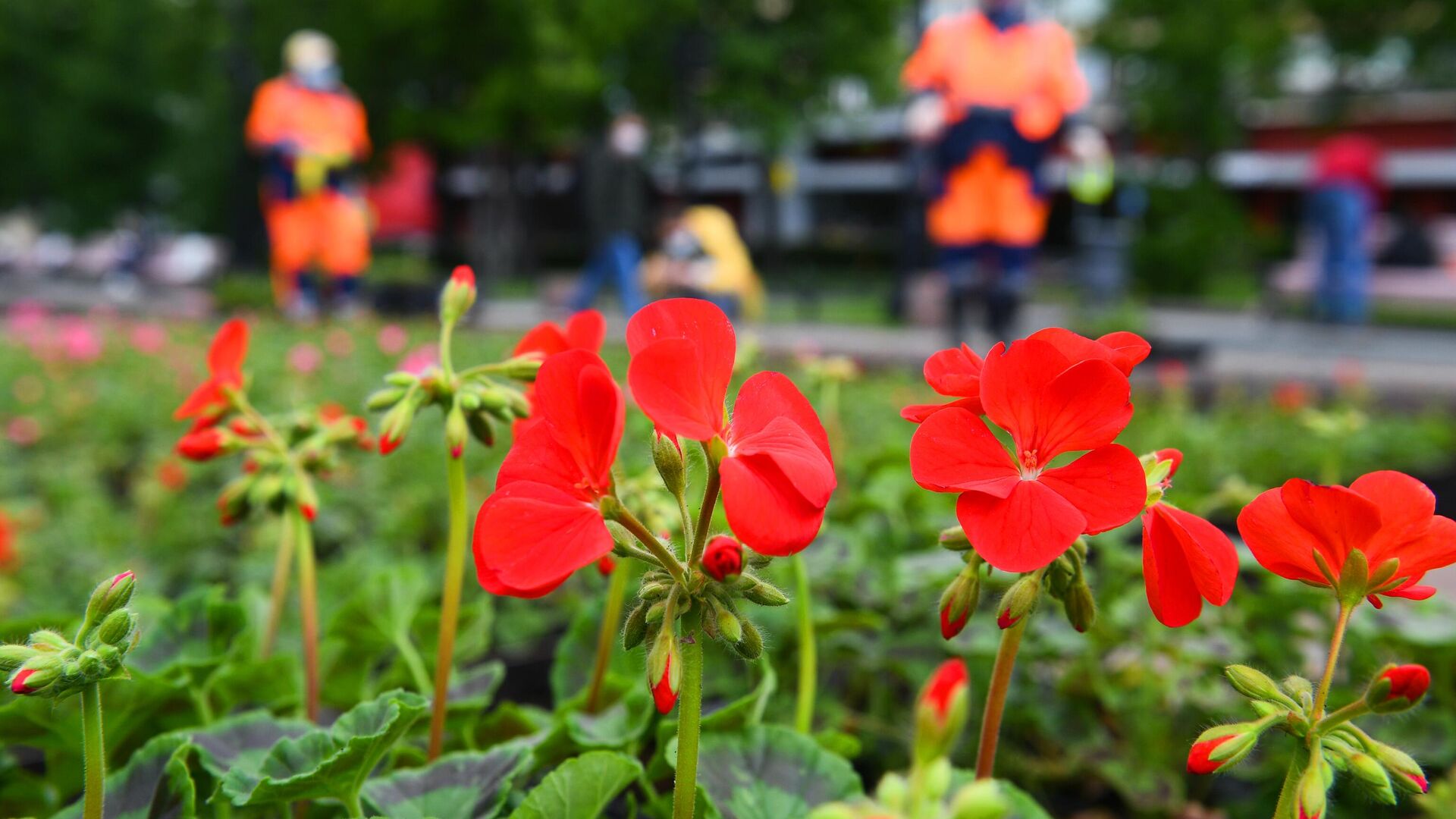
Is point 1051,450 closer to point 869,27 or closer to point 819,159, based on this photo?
point 869,27

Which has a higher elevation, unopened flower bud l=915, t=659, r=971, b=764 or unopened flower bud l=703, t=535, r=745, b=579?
unopened flower bud l=703, t=535, r=745, b=579

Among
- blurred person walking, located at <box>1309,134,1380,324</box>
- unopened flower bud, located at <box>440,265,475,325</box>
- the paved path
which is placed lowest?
the paved path

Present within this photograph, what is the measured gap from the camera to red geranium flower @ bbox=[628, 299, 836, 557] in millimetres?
622

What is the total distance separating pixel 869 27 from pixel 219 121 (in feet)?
47.6

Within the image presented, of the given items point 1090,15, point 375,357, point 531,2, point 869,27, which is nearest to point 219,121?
point 531,2

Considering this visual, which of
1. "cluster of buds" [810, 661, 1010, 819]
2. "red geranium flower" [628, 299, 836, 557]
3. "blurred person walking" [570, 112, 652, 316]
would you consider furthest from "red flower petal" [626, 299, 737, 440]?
"blurred person walking" [570, 112, 652, 316]

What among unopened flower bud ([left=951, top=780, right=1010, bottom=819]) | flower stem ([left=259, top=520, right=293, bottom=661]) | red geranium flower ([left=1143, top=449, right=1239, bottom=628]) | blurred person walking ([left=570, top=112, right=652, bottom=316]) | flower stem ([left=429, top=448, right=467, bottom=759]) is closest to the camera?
unopened flower bud ([left=951, top=780, right=1010, bottom=819])

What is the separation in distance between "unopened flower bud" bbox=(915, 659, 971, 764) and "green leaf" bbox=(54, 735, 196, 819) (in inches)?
22.8

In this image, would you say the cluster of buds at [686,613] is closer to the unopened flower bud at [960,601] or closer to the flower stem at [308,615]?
the unopened flower bud at [960,601]

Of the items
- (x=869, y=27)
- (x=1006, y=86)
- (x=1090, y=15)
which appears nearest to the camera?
(x=1006, y=86)

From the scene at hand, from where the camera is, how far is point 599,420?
2.20 feet

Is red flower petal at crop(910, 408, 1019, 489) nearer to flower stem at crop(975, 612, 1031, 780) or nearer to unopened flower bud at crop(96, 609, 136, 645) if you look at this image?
flower stem at crop(975, 612, 1031, 780)

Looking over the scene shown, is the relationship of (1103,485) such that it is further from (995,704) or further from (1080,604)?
(995,704)

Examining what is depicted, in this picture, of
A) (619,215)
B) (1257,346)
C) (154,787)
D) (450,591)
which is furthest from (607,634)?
(619,215)
